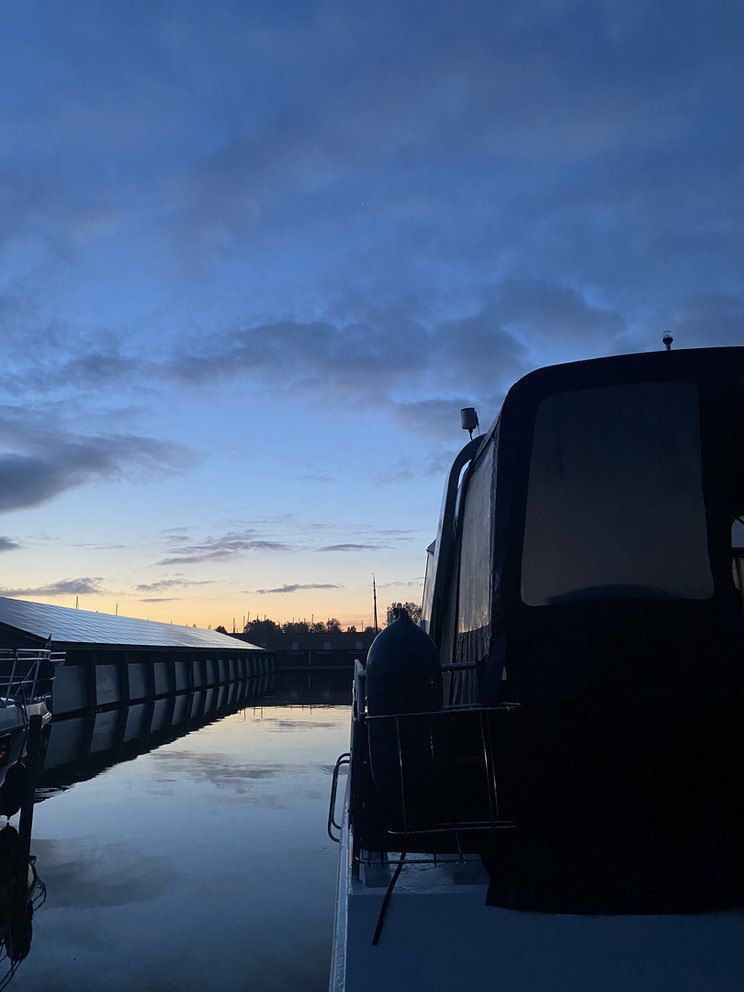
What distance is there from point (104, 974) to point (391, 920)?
3312 mm

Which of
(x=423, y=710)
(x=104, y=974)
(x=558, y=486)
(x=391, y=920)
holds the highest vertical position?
(x=558, y=486)

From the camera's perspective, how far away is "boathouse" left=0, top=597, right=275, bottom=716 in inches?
819

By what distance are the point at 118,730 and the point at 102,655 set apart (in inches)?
202

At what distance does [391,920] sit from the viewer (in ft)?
11.1

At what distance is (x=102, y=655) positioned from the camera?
24.7 metres

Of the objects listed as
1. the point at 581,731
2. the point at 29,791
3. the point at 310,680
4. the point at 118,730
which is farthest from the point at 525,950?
the point at 310,680

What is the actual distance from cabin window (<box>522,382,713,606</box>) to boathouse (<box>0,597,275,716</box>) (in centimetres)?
1410

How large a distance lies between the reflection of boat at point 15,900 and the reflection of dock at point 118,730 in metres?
4.67

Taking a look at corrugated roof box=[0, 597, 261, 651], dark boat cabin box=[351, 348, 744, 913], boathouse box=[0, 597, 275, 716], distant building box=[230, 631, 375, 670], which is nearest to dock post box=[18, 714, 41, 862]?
dark boat cabin box=[351, 348, 744, 913]

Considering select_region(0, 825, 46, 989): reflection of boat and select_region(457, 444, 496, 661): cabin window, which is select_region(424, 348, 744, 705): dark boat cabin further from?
select_region(0, 825, 46, 989): reflection of boat

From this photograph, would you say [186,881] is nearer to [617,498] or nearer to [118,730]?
[617,498]

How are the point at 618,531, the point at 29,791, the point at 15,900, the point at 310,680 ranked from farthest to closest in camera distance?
1. the point at 310,680
2. the point at 29,791
3. the point at 15,900
4. the point at 618,531

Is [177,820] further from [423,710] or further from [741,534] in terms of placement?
[741,534]

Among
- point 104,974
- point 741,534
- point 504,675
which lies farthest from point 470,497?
point 741,534
